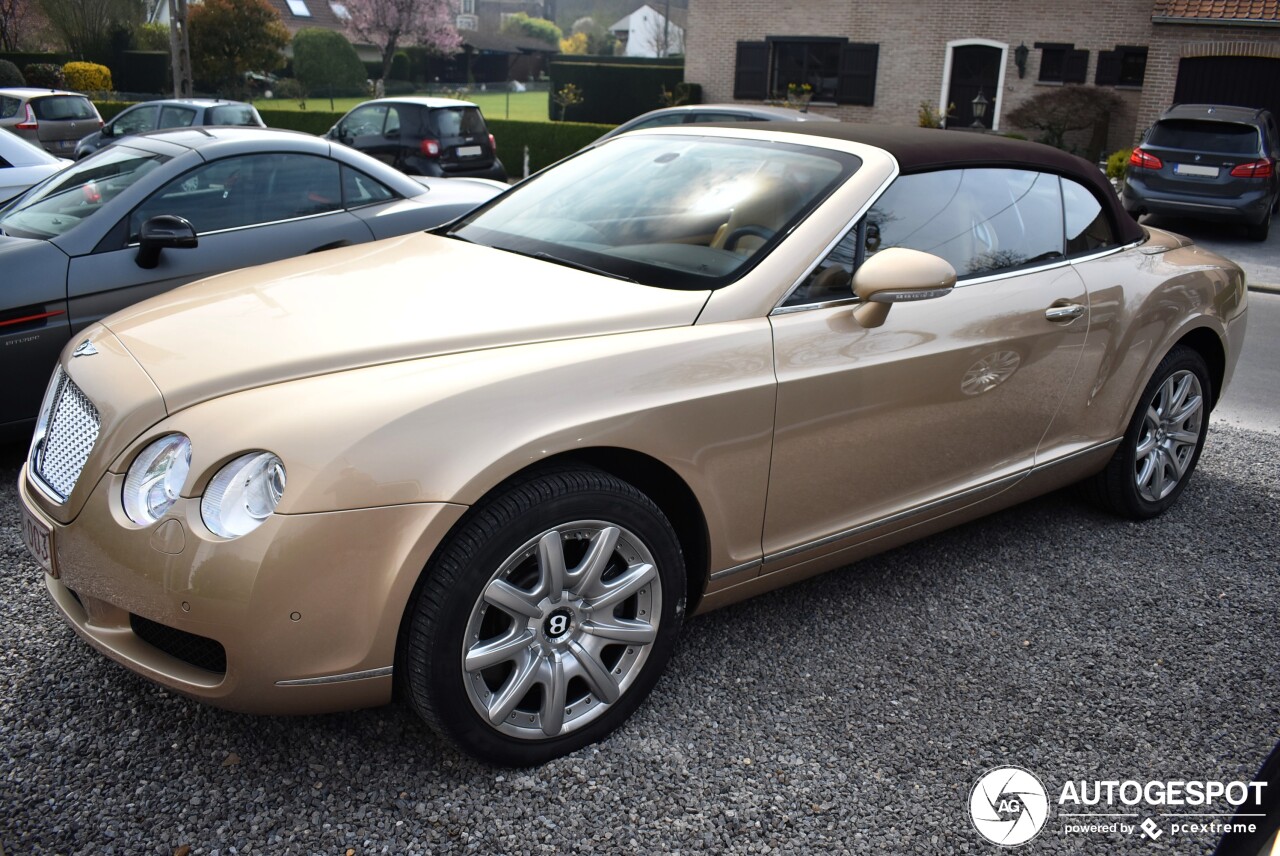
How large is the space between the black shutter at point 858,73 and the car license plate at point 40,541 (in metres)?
26.2

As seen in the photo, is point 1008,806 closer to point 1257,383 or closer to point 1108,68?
point 1257,383

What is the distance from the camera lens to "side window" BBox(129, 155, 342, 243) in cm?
515

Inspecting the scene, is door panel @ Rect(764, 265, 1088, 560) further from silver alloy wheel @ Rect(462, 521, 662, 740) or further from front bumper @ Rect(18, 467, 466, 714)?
front bumper @ Rect(18, 467, 466, 714)

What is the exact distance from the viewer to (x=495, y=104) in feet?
168

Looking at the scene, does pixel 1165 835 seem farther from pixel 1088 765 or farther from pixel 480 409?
pixel 480 409

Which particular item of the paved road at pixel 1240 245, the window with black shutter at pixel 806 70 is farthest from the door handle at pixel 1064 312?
the window with black shutter at pixel 806 70

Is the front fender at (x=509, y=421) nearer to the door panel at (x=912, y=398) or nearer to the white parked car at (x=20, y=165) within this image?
the door panel at (x=912, y=398)

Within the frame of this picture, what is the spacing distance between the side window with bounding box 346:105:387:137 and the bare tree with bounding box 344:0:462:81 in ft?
133

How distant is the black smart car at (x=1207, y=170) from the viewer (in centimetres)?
1391

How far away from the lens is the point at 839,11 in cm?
2634

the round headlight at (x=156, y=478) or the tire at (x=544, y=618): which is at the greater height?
the round headlight at (x=156, y=478)

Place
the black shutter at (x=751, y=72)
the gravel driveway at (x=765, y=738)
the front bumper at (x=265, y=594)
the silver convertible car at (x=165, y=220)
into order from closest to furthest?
the front bumper at (x=265, y=594), the gravel driveway at (x=765, y=738), the silver convertible car at (x=165, y=220), the black shutter at (x=751, y=72)

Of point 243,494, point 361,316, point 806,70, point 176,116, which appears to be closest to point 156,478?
point 243,494

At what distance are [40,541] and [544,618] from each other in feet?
4.11
